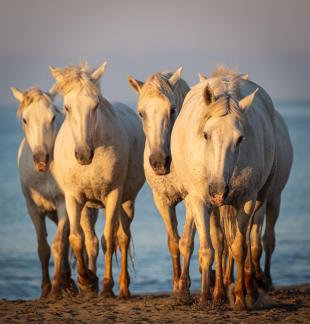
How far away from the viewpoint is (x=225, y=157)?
10.4m

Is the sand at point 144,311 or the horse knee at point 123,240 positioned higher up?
the horse knee at point 123,240

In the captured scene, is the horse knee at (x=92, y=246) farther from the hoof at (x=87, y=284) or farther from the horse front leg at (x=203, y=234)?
the horse front leg at (x=203, y=234)

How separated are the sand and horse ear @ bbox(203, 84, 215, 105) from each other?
1891 millimetres

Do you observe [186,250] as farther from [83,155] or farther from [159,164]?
[83,155]

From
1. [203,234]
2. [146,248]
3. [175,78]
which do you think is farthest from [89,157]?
[146,248]

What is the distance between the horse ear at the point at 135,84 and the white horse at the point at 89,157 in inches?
14.3

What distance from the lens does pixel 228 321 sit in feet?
33.8

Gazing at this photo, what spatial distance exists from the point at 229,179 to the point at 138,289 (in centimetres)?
992

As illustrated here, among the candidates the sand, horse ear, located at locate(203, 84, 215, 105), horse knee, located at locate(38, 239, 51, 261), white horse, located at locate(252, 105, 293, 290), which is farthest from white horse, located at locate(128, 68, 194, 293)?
horse knee, located at locate(38, 239, 51, 261)

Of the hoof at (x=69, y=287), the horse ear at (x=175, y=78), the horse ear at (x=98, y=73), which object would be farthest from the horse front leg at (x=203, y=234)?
the hoof at (x=69, y=287)

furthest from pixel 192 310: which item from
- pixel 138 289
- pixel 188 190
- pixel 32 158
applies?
pixel 138 289

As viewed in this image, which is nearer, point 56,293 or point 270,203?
point 56,293

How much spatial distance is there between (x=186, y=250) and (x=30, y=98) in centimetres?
274

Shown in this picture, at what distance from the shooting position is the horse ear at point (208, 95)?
1070 centimetres
